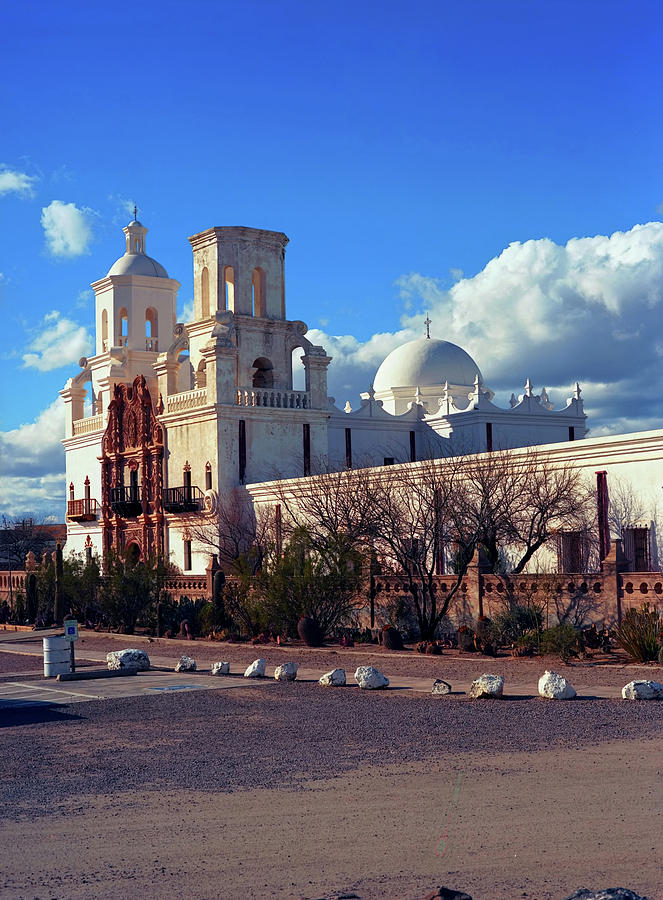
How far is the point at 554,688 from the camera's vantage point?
1443 centimetres

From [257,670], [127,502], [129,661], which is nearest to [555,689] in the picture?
[257,670]

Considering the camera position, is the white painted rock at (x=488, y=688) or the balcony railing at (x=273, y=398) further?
the balcony railing at (x=273, y=398)

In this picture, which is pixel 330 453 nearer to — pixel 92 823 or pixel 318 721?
pixel 318 721

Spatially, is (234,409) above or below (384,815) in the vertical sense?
above

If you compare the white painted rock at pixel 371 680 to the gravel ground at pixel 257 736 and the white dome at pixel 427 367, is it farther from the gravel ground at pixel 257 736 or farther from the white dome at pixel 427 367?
the white dome at pixel 427 367

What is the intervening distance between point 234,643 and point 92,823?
18.9 metres

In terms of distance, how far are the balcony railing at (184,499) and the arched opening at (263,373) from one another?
5557mm

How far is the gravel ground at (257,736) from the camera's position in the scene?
9.98m

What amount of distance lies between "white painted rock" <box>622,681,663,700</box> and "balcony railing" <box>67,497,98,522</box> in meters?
35.3

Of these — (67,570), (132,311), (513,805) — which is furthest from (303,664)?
(132,311)

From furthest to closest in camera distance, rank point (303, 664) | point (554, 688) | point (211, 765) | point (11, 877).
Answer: point (303, 664) → point (554, 688) → point (211, 765) → point (11, 877)

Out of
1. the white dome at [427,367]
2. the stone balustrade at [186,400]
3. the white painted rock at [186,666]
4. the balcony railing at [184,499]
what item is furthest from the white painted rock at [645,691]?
the white dome at [427,367]

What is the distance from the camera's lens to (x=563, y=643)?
→ 19859 millimetres

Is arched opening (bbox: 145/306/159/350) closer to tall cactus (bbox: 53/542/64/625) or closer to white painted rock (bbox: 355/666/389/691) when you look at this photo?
tall cactus (bbox: 53/542/64/625)
